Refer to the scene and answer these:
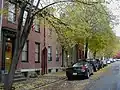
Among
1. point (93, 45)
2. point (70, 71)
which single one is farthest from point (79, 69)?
point (93, 45)

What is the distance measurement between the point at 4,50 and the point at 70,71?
252 inches

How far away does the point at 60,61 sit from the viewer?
1519 inches

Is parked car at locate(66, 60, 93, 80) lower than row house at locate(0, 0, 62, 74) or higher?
lower

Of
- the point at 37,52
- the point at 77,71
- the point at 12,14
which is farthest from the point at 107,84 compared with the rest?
the point at 37,52

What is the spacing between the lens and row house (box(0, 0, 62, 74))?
21.8m

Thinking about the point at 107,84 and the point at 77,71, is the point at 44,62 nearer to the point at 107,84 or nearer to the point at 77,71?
the point at 77,71

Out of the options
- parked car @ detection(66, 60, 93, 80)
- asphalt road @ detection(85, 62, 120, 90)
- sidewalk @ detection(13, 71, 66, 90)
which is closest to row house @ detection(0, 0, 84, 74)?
sidewalk @ detection(13, 71, 66, 90)

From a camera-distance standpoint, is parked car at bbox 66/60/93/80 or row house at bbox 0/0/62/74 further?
parked car at bbox 66/60/93/80

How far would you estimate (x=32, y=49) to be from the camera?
28.1 metres

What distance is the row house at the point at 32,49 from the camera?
2181cm

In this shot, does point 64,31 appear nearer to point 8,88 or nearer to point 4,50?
point 4,50

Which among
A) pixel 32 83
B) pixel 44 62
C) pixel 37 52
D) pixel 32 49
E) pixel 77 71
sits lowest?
pixel 32 83

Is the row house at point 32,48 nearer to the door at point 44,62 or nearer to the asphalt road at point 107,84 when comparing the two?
the door at point 44,62

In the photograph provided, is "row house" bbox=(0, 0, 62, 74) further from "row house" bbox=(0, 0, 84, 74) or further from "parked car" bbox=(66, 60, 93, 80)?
"parked car" bbox=(66, 60, 93, 80)
